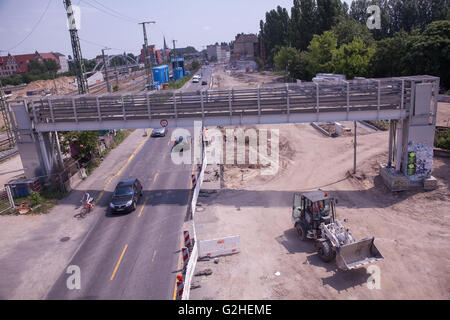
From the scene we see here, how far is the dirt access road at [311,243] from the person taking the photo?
43.8 ft

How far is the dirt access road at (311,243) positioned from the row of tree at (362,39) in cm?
2587

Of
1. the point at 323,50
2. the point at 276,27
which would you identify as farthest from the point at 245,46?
the point at 323,50

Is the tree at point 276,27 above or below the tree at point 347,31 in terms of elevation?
above

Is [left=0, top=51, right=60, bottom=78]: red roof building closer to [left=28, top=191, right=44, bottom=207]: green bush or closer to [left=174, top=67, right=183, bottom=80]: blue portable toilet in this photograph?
[left=174, top=67, right=183, bottom=80]: blue portable toilet

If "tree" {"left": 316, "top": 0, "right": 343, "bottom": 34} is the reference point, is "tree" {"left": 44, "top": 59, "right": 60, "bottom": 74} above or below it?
below

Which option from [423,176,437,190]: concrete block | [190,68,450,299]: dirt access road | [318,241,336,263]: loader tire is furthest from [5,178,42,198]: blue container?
[423,176,437,190]: concrete block

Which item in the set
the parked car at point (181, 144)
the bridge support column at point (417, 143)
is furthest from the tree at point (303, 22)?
the bridge support column at point (417, 143)

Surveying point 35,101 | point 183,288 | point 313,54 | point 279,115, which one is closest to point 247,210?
point 279,115

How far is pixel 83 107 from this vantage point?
2484 cm

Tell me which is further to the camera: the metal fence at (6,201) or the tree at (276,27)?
the tree at (276,27)

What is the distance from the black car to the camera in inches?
828

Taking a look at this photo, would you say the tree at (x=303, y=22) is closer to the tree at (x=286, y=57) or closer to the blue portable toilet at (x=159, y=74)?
the tree at (x=286, y=57)

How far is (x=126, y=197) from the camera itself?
70.8 feet

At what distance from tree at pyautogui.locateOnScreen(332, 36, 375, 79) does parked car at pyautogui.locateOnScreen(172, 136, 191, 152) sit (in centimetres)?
3265
